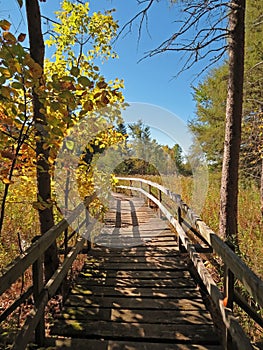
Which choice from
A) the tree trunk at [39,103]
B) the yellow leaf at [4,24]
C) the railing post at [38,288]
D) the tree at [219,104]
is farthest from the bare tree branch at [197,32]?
the tree at [219,104]

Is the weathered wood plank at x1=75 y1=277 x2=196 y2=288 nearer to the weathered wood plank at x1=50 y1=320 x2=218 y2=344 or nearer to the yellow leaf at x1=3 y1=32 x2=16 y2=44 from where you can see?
the weathered wood plank at x1=50 y1=320 x2=218 y2=344

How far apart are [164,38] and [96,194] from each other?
3.02 metres

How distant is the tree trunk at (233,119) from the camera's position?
4.41 metres

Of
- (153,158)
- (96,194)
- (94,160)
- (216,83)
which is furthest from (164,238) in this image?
(153,158)

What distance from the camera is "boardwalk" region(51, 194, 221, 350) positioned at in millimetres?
2414

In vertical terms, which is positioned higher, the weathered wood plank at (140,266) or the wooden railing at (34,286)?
the wooden railing at (34,286)

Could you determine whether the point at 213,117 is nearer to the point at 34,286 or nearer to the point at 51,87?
the point at 51,87

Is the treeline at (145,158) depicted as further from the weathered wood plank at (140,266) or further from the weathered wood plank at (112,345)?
the weathered wood plank at (112,345)

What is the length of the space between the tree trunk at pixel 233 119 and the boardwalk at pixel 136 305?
99 centimetres

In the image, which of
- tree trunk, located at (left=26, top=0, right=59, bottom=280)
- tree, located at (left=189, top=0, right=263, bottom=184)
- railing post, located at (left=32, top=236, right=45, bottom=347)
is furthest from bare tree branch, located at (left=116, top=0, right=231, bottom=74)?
tree, located at (left=189, top=0, right=263, bottom=184)

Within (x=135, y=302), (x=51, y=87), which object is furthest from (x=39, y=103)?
(x=135, y=302)

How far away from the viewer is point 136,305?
3.01m

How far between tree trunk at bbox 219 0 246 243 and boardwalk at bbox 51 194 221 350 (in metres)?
0.99

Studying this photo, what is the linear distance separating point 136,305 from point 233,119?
309 centimetres
